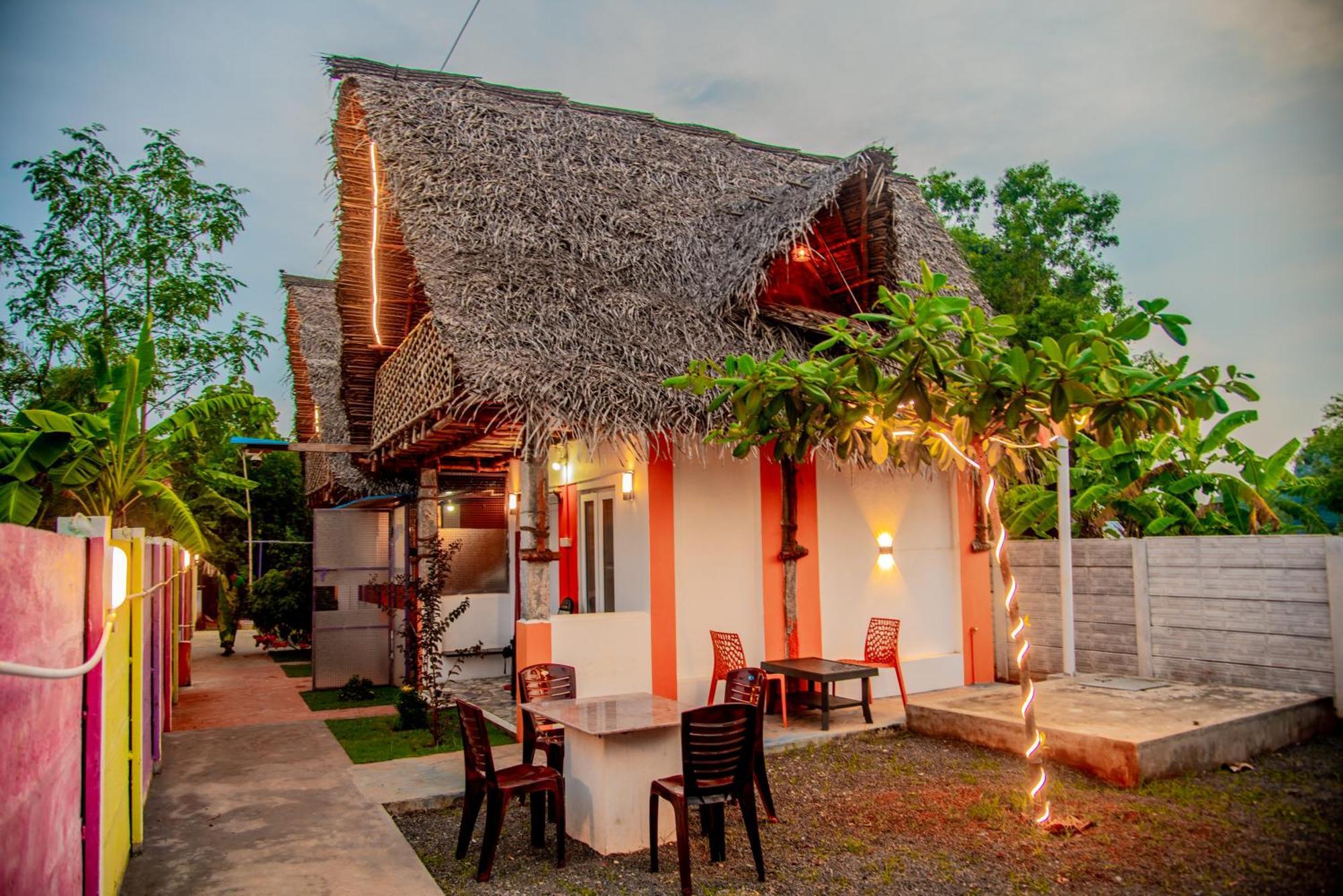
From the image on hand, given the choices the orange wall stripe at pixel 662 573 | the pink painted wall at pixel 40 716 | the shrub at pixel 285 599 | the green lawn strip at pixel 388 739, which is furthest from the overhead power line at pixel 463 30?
the shrub at pixel 285 599

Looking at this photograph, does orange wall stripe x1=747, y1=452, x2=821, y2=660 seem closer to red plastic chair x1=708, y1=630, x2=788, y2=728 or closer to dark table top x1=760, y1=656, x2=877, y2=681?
dark table top x1=760, y1=656, x2=877, y2=681

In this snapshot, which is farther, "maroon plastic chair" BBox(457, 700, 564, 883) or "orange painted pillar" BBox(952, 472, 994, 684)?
"orange painted pillar" BBox(952, 472, 994, 684)

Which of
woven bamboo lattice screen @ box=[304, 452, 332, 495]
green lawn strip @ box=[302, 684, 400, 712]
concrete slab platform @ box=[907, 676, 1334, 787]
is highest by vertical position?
woven bamboo lattice screen @ box=[304, 452, 332, 495]

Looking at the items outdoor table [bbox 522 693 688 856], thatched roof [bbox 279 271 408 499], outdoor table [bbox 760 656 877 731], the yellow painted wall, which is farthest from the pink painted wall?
thatched roof [bbox 279 271 408 499]

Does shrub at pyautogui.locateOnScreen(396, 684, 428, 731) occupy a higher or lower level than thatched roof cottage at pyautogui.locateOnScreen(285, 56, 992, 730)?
lower

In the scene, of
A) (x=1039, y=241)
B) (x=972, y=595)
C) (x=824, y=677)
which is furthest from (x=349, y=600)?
(x=1039, y=241)

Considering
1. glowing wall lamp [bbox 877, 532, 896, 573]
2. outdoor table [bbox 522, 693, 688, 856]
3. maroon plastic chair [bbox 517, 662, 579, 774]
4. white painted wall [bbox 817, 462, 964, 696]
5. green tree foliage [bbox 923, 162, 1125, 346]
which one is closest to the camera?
outdoor table [bbox 522, 693, 688, 856]

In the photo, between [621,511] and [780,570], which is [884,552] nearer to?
[780,570]

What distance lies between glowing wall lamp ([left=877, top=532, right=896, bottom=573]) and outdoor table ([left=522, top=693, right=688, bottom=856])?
16.1 ft

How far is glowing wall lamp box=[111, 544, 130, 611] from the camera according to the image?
3.84 meters

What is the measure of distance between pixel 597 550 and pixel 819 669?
3285 millimetres

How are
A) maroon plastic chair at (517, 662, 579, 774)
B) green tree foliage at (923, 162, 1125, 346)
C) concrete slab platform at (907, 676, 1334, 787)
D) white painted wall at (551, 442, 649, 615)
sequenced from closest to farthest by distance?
maroon plastic chair at (517, 662, 579, 774), concrete slab platform at (907, 676, 1334, 787), white painted wall at (551, 442, 649, 615), green tree foliage at (923, 162, 1125, 346)

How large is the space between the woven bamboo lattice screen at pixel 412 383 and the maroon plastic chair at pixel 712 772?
148 inches

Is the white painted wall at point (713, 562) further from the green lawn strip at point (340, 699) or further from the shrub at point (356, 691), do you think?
the shrub at point (356, 691)
